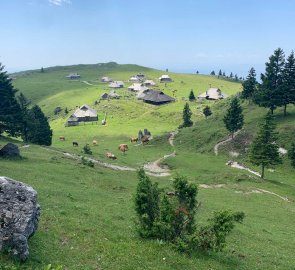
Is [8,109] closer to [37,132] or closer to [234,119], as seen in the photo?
[37,132]

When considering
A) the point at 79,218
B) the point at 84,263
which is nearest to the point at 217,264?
the point at 84,263

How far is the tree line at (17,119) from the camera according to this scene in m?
79.1

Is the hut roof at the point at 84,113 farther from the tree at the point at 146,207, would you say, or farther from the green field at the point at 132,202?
the tree at the point at 146,207

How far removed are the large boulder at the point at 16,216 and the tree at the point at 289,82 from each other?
86.5 metres

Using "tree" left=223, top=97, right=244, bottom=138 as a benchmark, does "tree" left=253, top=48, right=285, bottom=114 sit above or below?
above

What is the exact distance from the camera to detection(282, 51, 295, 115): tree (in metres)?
95.1

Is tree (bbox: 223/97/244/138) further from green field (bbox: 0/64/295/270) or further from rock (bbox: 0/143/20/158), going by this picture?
rock (bbox: 0/143/20/158)

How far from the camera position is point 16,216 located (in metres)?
18.9

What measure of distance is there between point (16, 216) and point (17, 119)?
66255mm

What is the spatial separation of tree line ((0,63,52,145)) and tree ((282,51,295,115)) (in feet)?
198

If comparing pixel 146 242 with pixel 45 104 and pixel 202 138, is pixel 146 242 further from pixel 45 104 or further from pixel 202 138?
pixel 45 104

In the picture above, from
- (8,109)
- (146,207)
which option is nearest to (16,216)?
(146,207)

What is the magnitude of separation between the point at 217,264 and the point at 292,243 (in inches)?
558

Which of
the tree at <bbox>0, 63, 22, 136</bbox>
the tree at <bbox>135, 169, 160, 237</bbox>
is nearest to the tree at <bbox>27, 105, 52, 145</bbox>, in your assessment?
the tree at <bbox>0, 63, 22, 136</bbox>
